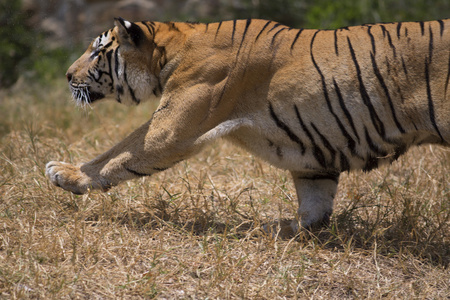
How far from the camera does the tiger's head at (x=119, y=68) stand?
359cm

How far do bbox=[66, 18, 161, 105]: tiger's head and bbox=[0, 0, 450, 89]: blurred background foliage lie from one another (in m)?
3.79

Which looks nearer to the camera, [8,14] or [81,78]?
[81,78]

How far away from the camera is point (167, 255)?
3.20 m

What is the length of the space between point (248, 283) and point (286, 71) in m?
1.28

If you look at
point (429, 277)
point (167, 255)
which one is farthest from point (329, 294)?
point (167, 255)

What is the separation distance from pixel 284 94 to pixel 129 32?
1.10 meters

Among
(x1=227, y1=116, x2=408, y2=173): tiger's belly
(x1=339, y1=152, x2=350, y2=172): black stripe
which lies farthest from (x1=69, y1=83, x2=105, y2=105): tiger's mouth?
(x1=339, y1=152, x2=350, y2=172): black stripe

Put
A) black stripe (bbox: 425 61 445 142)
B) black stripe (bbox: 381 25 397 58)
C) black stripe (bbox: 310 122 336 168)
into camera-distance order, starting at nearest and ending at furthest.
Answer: black stripe (bbox: 425 61 445 142)
black stripe (bbox: 381 25 397 58)
black stripe (bbox: 310 122 336 168)

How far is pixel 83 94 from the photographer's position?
12.3ft

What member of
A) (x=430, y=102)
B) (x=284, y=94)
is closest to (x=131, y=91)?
(x=284, y=94)

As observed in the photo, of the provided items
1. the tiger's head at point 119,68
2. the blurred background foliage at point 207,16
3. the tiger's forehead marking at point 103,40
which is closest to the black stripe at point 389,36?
the tiger's head at point 119,68

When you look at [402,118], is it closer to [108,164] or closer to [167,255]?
[167,255]

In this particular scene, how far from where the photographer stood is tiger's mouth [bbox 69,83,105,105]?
3748 millimetres

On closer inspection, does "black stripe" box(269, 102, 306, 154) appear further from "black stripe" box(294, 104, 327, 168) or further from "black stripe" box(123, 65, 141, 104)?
"black stripe" box(123, 65, 141, 104)
